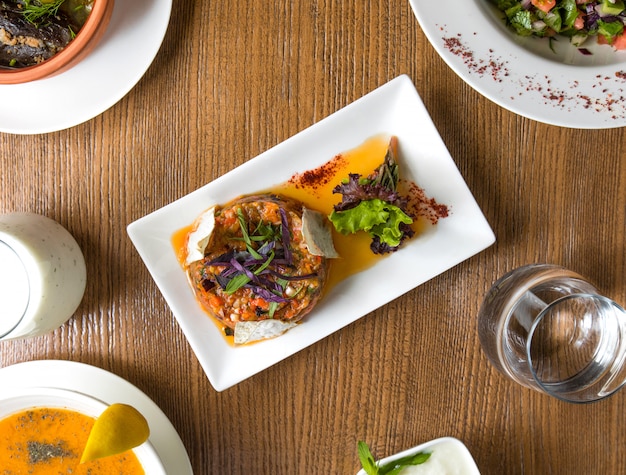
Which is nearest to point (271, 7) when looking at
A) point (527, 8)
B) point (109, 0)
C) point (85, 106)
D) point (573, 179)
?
point (109, 0)

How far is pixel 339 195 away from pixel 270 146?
0.82 ft

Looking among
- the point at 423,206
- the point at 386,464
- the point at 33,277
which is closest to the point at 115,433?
the point at 33,277

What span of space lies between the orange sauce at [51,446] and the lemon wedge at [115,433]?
0.60 ft

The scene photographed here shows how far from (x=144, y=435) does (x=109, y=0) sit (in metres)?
1.13

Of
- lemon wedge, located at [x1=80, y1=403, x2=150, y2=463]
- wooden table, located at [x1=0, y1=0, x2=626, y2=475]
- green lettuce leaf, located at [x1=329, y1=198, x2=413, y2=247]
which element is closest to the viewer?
lemon wedge, located at [x1=80, y1=403, x2=150, y2=463]

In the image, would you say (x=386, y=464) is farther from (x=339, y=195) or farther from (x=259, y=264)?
(x=339, y=195)

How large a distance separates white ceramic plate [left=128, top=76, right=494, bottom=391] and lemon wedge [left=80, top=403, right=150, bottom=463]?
24cm

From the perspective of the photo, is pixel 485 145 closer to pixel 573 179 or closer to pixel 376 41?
pixel 573 179

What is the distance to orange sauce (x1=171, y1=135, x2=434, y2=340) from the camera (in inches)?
68.3

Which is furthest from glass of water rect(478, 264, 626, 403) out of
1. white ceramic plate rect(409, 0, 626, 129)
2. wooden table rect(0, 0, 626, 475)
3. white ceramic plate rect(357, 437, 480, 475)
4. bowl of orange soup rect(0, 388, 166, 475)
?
bowl of orange soup rect(0, 388, 166, 475)

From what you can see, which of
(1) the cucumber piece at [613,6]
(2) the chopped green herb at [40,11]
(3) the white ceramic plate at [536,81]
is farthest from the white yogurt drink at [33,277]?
(1) the cucumber piece at [613,6]

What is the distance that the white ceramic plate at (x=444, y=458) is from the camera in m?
1.72

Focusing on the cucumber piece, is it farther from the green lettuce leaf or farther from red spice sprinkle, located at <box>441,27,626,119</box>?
the green lettuce leaf

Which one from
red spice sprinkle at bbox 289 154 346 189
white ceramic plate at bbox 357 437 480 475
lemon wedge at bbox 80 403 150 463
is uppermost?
red spice sprinkle at bbox 289 154 346 189
